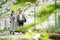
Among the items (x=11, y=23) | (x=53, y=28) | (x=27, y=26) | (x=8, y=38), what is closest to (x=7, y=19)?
(x=11, y=23)

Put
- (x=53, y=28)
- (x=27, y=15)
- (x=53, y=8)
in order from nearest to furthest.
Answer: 1. (x=53, y=8)
2. (x=53, y=28)
3. (x=27, y=15)

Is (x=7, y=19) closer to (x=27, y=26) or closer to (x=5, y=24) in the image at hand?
(x=5, y=24)

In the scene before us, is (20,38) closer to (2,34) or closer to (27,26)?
(2,34)

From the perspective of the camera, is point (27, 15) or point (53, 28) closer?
point (53, 28)

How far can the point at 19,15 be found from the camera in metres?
2.75

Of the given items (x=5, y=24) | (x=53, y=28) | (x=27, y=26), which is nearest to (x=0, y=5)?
(x=5, y=24)

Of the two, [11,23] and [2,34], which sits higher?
[11,23]

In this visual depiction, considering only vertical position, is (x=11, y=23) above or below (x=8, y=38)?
above

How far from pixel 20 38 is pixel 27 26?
2.50 metres

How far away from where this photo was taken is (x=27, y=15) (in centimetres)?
279

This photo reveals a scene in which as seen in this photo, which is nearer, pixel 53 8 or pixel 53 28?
pixel 53 8

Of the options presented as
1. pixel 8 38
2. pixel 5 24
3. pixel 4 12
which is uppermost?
pixel 4 12

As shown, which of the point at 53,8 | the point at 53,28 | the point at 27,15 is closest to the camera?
the point at 53,8

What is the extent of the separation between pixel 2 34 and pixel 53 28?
0.85 meters
